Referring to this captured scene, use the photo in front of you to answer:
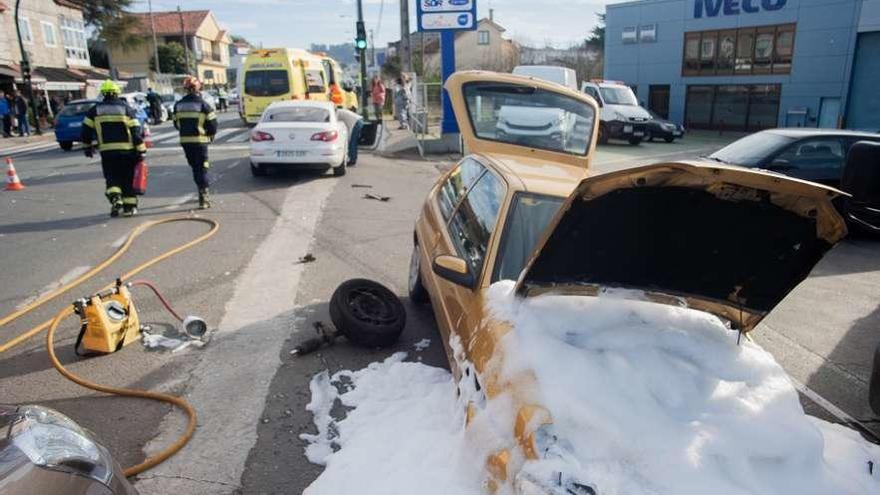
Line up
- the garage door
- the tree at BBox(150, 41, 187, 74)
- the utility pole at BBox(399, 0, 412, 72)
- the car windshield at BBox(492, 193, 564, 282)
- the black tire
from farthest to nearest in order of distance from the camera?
the tree at BBox(150, 41, 187, 74) < the garage door < the utility pole at BBox(399, 0, 412, 72) < the black tire < the car windshield at BBox(492, 193, 564, 282)

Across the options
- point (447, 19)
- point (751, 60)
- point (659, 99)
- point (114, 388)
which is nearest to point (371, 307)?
point (114, 388)

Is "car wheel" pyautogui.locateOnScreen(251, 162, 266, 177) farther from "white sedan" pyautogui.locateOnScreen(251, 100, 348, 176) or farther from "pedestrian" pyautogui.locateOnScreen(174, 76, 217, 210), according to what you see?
"pedestrian" pyautogui.locateOnScreen(174, 76, 217, 210)

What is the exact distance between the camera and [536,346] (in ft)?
9.06

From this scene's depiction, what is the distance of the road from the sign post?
693cm

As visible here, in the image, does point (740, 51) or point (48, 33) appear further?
point (48, 33)

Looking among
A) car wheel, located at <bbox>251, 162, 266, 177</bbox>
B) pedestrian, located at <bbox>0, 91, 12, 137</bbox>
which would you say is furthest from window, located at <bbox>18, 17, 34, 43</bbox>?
car wheel, located at <bbox>251, 162, 266, 177</bbox>

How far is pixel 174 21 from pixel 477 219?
7998 cm

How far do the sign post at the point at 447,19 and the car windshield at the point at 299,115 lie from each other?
5.27 meters

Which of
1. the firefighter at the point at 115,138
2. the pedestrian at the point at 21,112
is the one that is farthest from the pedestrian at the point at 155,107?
the firefighter at the point at 115,138

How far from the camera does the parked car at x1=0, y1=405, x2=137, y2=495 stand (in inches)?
70.4

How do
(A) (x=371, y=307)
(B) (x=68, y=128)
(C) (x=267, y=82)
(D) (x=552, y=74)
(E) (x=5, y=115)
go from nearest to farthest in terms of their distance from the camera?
(A) (x=371, y=307)
(B) (x=68, y=128)
(D) (x=552, y=74)
(C) (x=267, y=82)
(E) (x=5, y=115)

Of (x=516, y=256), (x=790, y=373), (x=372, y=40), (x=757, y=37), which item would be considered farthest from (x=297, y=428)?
(x=372, y=40)

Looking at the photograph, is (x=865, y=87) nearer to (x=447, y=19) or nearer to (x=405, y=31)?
(x=447, y=19)

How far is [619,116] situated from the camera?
20703mm
